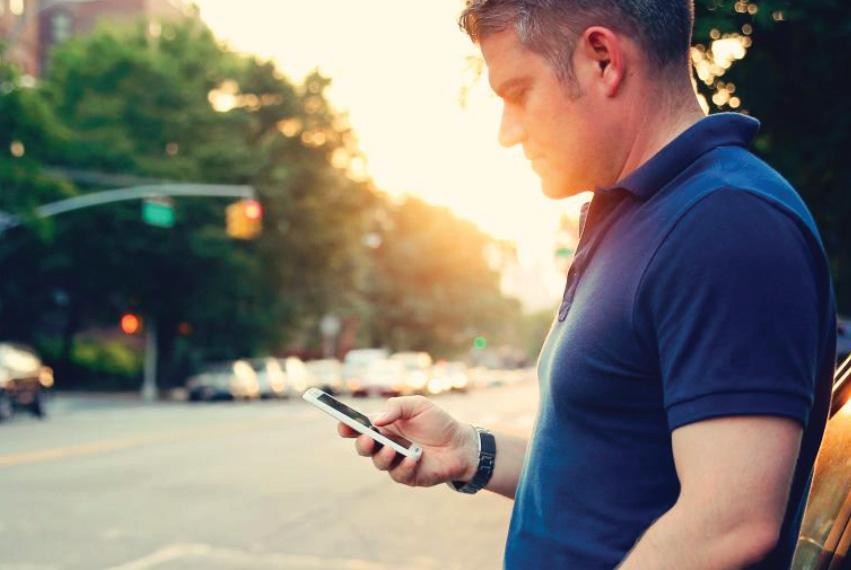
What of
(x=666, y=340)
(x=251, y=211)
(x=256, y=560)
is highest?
(x=666, y=340)

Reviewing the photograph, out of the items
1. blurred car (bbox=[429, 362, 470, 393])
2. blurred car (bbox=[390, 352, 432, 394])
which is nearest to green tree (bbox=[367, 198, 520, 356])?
blurred car (bbox=[429, 362, 470, 393])

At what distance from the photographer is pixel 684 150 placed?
165cm

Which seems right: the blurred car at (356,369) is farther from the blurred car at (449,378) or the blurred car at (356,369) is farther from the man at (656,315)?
the man at (656,315)

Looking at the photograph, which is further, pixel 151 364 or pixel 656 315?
pixel 151 364

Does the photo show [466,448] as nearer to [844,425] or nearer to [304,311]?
[844,425]

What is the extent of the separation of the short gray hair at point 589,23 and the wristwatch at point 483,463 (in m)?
0.81

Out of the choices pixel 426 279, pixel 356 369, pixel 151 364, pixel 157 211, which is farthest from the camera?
pixel 426 279

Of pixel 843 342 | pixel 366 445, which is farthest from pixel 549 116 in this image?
pixel 843 342

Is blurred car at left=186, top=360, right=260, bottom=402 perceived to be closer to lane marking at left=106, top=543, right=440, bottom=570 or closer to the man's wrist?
lane marking at left=106, top=543, right=440, bottom=570

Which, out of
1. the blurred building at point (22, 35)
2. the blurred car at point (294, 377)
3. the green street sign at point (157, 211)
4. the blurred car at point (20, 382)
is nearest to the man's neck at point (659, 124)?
the blurred car at point (20, 382)

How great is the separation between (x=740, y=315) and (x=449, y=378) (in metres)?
54.6

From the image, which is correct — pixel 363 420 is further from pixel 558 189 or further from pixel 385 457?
pixel 558 189

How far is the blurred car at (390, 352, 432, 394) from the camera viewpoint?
4691cm

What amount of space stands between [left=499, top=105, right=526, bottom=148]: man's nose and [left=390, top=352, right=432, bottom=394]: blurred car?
4420cm
